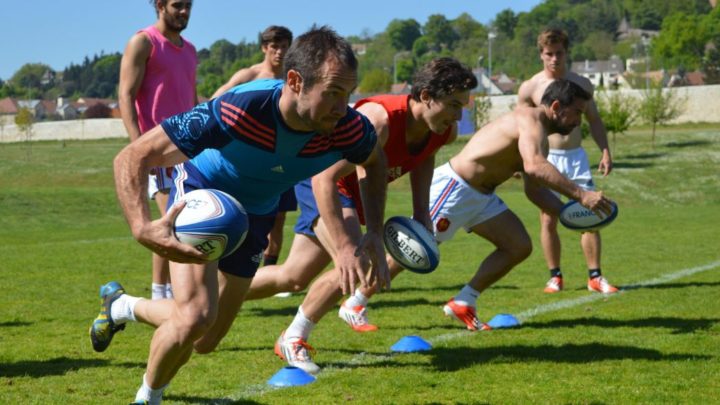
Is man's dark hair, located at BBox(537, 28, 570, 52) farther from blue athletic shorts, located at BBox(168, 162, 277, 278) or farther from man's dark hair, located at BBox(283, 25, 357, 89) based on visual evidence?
man's dark hair, located at BBox(283, 25, 357, 89)

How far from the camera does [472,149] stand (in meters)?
8.59

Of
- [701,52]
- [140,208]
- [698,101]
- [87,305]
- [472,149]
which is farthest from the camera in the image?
[701,52]

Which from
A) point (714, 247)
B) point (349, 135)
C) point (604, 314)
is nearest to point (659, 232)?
point (714, 247)

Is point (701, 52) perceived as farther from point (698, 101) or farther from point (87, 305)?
point (87, 305)

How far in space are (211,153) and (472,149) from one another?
3.78 meters

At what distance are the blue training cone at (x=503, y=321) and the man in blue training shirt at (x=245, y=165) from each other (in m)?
3.23

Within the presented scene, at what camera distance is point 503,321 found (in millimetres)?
8523

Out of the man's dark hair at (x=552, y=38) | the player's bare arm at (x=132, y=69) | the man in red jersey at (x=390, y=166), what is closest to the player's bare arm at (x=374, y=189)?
the man in red jersey at (x=390, y=166)

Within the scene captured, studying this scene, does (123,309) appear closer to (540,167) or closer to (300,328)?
(300,328)

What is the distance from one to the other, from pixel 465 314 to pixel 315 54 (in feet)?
13.4

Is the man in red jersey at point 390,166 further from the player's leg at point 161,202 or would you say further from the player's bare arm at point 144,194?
the player's bare arm at point 144,194

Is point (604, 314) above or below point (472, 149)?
below

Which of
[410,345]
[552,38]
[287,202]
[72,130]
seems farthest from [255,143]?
[72,130]

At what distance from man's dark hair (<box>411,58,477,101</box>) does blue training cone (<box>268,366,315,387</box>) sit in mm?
1953
